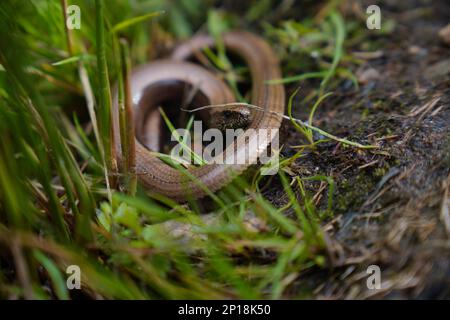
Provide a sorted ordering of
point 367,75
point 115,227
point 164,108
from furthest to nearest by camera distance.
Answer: point 164,108 < point 367,75 < point 115,227

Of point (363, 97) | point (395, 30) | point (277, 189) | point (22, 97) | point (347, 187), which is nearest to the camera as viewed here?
point (22, 97)

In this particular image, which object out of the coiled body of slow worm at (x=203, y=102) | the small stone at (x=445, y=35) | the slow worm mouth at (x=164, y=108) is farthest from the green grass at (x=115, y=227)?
the small stone at (x=445, y=35)

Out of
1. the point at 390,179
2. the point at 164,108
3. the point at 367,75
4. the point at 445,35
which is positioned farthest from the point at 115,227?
the point at 445,35

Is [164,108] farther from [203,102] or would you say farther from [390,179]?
→ [390,179]

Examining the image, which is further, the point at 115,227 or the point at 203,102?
the point at 203,102

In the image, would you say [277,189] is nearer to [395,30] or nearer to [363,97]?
[363,97]

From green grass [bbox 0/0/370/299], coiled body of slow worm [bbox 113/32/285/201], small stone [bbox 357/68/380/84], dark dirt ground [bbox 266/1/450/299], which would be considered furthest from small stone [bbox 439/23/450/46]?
green grass [bbox 0/0/370/299]

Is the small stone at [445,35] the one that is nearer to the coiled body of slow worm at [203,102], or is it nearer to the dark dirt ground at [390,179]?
the dark dirt ground at [390,179]
